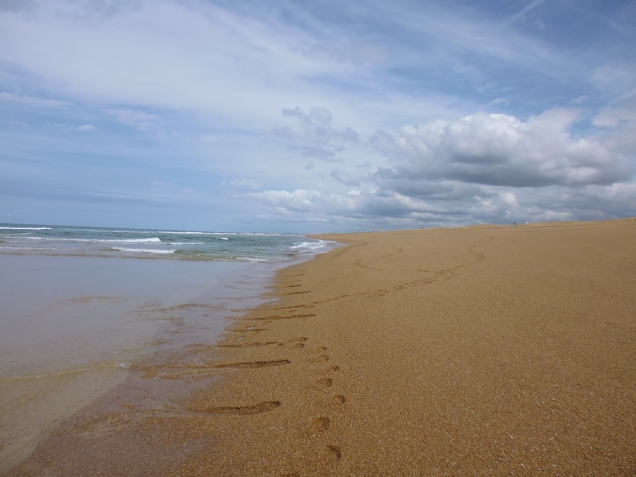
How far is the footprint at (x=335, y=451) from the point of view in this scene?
292cm

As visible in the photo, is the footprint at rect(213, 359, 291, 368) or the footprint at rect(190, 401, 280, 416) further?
the footprint at rect(213, 359, 291, 368)

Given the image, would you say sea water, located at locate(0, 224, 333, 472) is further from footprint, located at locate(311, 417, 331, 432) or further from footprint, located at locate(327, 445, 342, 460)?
footprint, located at locate(327, 445, 342, 460)

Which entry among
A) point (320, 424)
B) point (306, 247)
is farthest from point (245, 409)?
point (306, 247)

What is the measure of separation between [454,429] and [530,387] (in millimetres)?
1122

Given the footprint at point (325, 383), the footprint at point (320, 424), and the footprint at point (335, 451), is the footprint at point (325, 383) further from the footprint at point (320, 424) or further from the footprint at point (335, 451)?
the footprint at point (335, 451)

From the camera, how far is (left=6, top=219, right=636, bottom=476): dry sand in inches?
113

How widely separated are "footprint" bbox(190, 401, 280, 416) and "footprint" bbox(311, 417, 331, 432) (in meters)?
0.54

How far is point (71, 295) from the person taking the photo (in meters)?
9.38

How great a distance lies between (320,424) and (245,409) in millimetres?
886

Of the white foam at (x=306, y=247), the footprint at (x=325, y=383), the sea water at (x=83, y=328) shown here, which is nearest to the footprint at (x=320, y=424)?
the footprint at (x=325, y=383)

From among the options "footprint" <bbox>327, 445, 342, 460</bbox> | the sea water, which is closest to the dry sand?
"footprint" <bbox>327, 445, 342, 460</bbox>

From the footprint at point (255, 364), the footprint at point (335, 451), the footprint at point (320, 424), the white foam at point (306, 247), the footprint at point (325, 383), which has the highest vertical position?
the footprint at point (325, 383)

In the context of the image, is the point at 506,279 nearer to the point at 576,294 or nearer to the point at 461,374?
the point at 576,294

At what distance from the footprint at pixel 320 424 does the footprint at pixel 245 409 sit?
0.54 meters
